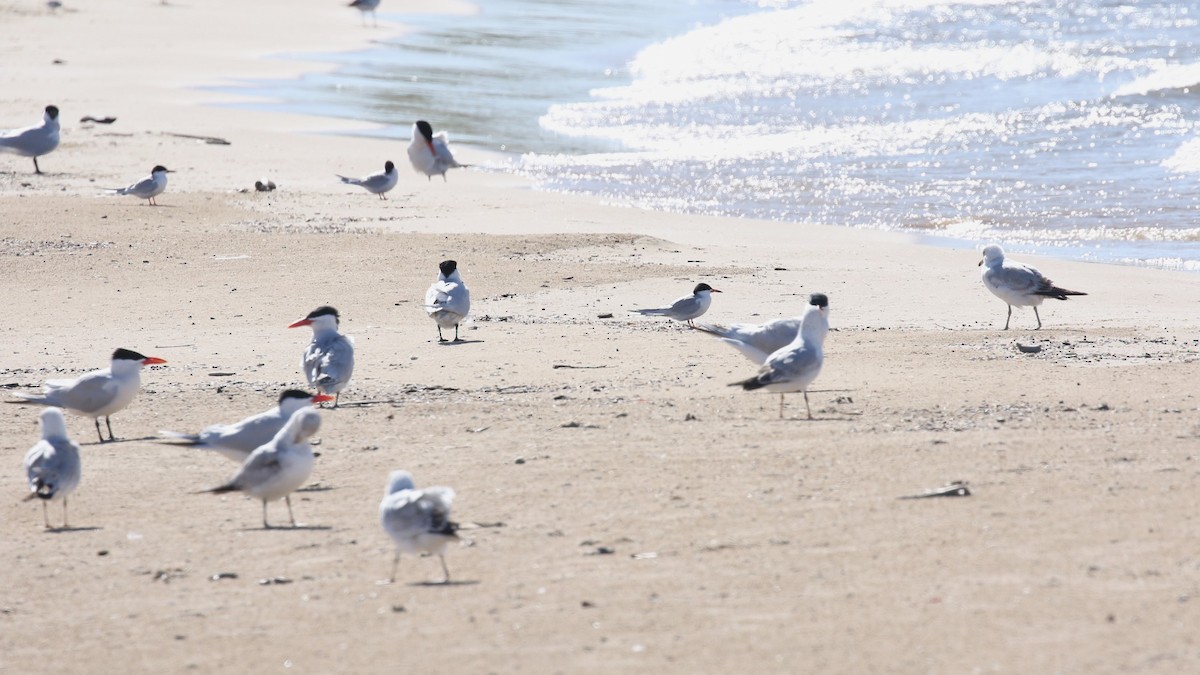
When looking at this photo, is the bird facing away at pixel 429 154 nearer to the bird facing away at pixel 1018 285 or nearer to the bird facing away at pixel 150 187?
the bird facing away at pixel 150 187

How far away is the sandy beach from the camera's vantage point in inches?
219

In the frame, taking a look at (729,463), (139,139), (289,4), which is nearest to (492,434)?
(729,463)

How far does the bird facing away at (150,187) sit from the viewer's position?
16.8 meters

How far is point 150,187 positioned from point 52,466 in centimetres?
1028

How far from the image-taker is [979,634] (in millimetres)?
5332

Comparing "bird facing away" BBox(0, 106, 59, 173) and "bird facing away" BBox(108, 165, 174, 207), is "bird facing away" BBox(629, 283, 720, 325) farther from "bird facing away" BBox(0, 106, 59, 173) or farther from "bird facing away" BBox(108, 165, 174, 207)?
"bird facing away" BBox(0, 106, 59, 173)

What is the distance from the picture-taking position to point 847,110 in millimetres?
26234

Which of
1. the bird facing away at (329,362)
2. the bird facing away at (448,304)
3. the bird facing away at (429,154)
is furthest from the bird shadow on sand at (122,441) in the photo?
the bird facing away at (429,154)

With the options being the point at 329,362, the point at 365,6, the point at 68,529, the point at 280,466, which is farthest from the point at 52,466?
the point at 365,6

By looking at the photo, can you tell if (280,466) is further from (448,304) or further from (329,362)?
(448,304)

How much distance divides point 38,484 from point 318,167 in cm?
1386

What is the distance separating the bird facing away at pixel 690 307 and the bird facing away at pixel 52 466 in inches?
200

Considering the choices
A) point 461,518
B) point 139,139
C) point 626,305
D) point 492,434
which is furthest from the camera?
point 139,139

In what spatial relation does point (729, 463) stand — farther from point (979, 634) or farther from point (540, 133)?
point (540, 133)
